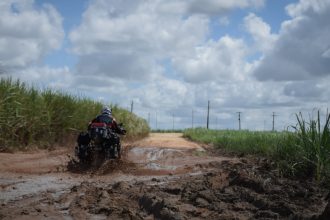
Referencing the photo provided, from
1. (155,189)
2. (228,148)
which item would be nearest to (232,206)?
(155,189)

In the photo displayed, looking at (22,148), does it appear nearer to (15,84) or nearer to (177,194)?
(15,84)

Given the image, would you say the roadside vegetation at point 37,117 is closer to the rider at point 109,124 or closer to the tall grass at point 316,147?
the rider at point 109,124

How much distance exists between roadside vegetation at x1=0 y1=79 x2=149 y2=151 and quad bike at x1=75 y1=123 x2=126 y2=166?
3.80m

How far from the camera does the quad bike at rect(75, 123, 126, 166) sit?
571 inches

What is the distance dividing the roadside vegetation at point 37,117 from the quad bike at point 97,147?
3795 millimetres

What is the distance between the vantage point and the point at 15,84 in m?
19.6

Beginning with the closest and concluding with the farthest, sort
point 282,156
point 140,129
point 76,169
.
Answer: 1. point 282,156
2. point 76,169
3. point 140,129

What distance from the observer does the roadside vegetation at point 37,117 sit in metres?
17.7

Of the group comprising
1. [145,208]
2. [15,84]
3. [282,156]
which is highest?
[15,84]

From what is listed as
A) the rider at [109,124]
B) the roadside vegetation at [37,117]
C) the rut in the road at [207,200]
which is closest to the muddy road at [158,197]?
the rut in the road at [207,200]

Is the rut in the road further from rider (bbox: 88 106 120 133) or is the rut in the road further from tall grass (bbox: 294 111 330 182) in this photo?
rider (bbox: 88 106 120 133)

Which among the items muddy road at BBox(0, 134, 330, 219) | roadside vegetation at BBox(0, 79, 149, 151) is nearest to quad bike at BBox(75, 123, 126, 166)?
muddy road at BBox(0, 134, 330, 219)

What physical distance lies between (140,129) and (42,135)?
12.7m

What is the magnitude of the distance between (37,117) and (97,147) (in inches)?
213
